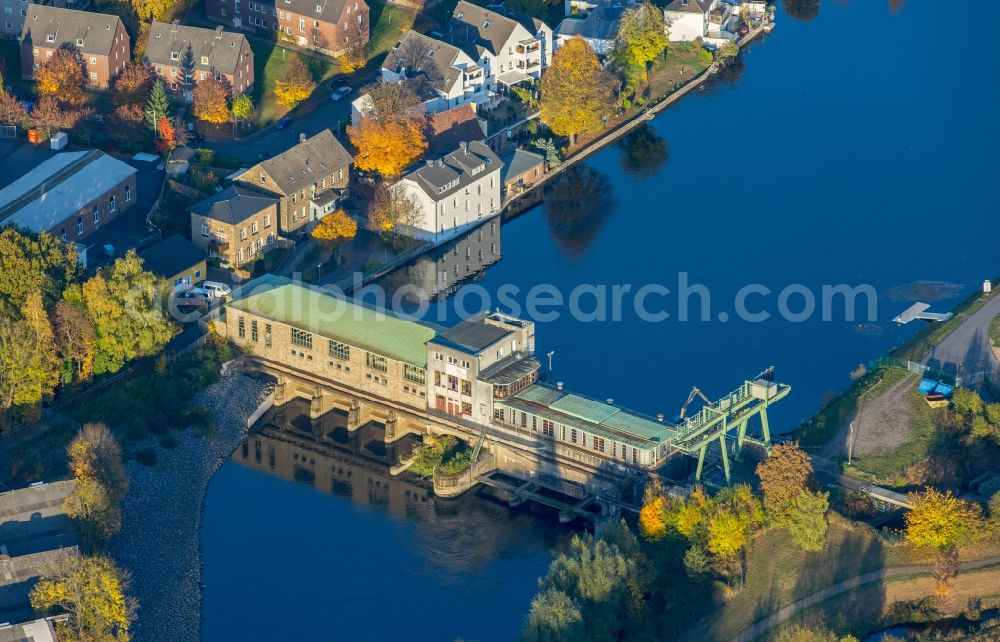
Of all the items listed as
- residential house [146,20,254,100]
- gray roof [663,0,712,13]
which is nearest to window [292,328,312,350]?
residential house [146,20,254,100]

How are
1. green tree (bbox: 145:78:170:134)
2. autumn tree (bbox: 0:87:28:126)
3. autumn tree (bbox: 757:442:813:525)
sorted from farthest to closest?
green tree (bbox: 145:78:170:134) < autumn tree (bbox: 0:87:28:126) < autumn tree (bbox: 757:442:813:525)

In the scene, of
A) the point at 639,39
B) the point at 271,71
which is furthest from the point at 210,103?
the point at 639,39

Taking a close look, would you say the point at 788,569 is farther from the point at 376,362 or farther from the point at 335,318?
the point at 335,318

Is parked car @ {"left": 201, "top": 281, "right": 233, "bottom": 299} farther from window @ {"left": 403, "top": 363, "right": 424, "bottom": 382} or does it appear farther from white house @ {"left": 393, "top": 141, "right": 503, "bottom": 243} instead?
window @ {"left": 403, "top": 363, "right": 424, "bottom": 382}

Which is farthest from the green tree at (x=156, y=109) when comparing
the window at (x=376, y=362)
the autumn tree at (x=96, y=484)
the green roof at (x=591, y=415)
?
the green roof at (x=591, y=415)

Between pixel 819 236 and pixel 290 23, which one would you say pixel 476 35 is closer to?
pixel 290 23

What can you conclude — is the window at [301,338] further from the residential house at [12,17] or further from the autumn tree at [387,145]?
the residential house at [12,17]
